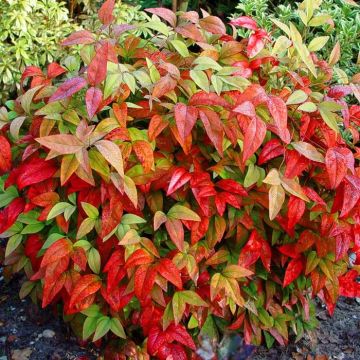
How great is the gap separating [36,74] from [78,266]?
0.72 metres

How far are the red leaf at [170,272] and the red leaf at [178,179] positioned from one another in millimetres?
244

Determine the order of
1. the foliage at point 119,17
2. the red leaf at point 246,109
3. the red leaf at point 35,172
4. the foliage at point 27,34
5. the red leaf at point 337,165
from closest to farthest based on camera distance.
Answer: the red leaf at point 246,109 → the red leaf at point 337,165 → the red leaf at point 35,172 → the foliage at point 27,34 → the foliage at point 119,17

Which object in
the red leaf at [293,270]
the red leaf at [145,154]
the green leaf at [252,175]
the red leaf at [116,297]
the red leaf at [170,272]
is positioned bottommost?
the red leaf at [116,297]

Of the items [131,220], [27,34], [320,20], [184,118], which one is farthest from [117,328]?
[27,34]

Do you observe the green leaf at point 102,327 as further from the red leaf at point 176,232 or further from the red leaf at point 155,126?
the red leaf at point 155,126

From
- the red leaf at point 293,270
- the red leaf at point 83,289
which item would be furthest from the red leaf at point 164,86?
the red leaf at point 293,270

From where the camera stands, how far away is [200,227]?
1952mm

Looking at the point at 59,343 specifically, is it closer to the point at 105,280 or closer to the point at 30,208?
the point at 105,280

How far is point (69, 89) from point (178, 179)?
43cm

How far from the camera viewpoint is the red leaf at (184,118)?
5.63 ft

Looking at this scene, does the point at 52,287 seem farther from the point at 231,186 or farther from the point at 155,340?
the point at 231,186

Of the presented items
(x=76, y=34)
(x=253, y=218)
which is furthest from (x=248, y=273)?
(x=76, y=34)

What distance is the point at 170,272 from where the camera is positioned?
1.87m

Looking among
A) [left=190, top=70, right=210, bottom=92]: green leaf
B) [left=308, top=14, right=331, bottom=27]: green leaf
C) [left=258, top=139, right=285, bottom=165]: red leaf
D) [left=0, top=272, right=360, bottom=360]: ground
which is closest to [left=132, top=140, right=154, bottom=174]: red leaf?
[left=190, top=70, right=210, bottom=92]: green leaf
